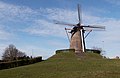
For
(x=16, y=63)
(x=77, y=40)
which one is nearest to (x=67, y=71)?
(x=16, y=63)

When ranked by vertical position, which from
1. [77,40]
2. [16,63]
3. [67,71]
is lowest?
[67,71]

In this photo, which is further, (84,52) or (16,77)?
(84,52)

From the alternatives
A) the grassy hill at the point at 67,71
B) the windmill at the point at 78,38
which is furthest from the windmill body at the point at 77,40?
the grassy hill at the point at 67,71

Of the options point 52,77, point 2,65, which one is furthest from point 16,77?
point 2,65

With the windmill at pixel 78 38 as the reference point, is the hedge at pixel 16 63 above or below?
below

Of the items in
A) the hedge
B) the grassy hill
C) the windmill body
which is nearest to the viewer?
the grassy hill

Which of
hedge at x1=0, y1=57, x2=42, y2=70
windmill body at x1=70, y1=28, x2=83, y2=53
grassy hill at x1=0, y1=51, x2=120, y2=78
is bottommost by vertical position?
grassy hill at x1=0, y1=51, x2=120, y2=78

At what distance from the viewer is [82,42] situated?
7988 cm

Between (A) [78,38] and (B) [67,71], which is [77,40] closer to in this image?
(A) [78,38]

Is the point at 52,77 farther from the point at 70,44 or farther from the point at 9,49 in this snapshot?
the point at 9,49

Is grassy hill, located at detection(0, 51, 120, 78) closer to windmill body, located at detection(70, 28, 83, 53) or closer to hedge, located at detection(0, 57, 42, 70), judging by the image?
hedge, located at detection(0, 57, 42, 70)

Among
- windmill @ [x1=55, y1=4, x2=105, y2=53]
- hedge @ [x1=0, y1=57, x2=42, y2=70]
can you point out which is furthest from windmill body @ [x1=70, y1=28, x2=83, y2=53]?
hedge @ [x1=0, y1=57, x2=42, y2=70]

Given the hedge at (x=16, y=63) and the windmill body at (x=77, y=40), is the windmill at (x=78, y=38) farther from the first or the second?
the hedge at (x=16, y=63)

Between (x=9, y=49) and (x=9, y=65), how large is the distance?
69.0m
